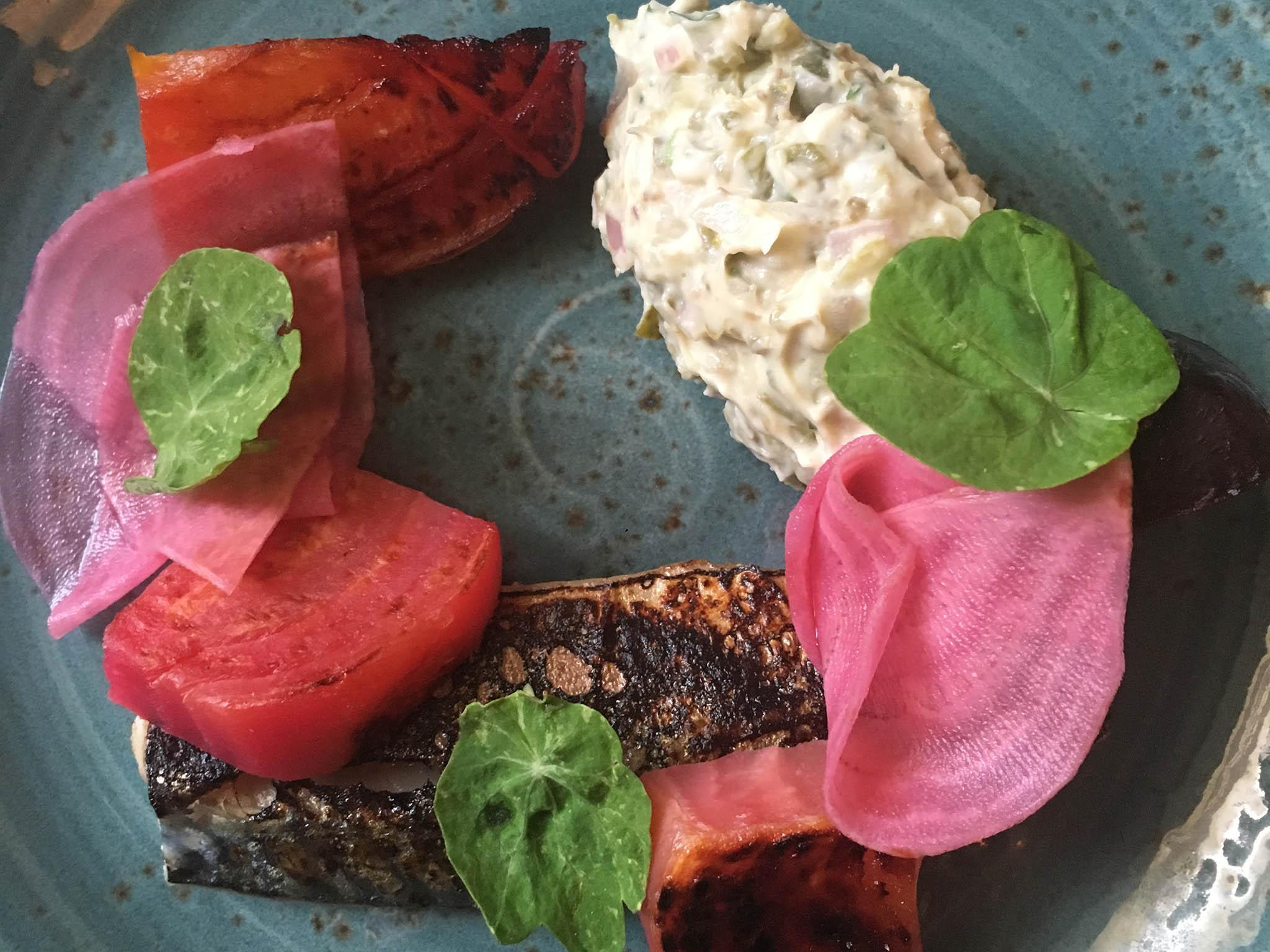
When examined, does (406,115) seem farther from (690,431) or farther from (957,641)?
(957,641)

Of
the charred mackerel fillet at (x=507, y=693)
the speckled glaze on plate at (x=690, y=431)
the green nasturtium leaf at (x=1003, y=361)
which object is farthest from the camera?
the speckled glaze on plate at (x=690, y=431)

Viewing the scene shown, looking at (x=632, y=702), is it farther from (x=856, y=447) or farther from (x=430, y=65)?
(x=430, y=65)

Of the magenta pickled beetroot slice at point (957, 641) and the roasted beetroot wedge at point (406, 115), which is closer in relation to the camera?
the magenta pickled beetroot slice at point (957, 641)

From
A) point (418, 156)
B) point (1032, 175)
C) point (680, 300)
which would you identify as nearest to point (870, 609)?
point (680, 300)

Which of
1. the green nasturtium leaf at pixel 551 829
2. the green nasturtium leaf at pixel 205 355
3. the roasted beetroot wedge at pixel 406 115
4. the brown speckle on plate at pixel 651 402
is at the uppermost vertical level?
the roasted beetroot wedge at pixel 406 115

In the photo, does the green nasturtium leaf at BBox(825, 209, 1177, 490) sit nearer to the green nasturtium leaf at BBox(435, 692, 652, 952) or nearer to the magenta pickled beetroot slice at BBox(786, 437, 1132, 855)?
the magenta pickled beetroot slice at BBox(786, 437, 1132, 855)

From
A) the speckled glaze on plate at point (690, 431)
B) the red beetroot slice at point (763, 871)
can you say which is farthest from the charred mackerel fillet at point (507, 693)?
the speckled glaze on plate at point (690, 431)

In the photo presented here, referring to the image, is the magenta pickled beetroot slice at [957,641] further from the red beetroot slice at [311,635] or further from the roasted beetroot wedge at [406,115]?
the roasted beetroot wedge at [406,115]
